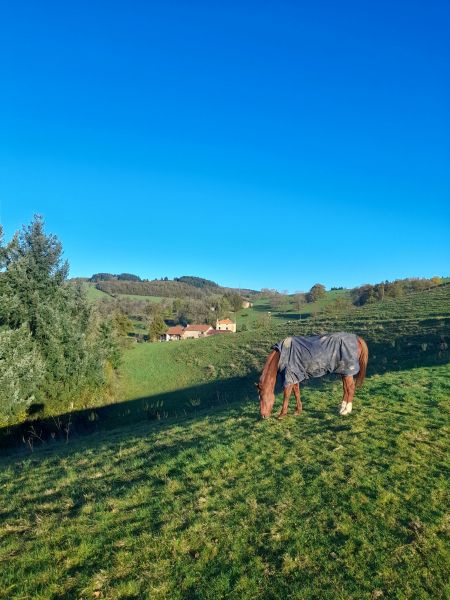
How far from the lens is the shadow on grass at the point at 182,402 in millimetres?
19234

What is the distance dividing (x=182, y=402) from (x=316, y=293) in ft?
274

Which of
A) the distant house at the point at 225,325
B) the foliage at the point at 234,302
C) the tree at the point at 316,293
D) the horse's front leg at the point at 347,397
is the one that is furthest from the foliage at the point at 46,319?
the foliage at the point at 234,302

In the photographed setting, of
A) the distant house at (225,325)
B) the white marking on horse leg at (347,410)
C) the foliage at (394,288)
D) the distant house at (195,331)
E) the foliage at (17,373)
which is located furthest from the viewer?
the distant house at (225,325)

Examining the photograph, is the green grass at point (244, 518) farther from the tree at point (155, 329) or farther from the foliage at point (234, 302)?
Result: the foliage at point (234, 302)

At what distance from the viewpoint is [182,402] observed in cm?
2445

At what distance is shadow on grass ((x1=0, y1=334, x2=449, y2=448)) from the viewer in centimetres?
1923

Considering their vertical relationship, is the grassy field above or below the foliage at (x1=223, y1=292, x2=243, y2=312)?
below

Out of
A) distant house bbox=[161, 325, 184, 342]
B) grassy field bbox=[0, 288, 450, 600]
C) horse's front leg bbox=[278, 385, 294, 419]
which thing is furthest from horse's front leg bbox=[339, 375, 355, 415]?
distant house bbox=[161, 325, 184, 342]

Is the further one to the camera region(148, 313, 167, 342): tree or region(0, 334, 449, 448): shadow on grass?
region(148, 313, 167, 342): tree

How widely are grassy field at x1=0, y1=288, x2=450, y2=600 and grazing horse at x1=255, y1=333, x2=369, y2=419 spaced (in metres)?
0.65

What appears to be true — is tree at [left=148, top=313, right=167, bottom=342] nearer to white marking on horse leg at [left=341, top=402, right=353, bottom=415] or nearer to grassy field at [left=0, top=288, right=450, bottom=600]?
grassy field at [left=0, top=288, right=450, bottom=600]

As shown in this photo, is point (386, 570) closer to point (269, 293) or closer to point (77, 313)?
point (77, 313)

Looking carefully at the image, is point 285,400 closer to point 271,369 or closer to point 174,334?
point 271,369

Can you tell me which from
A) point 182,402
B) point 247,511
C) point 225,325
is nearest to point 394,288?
point 225,325
